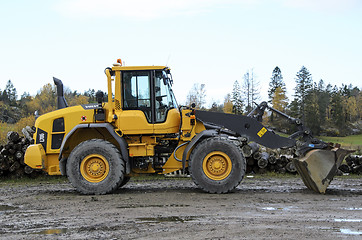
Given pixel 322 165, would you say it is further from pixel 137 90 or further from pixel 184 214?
pixel 137 90

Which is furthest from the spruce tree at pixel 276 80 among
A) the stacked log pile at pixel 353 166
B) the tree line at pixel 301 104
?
the stacked log pile at pixel 353 166

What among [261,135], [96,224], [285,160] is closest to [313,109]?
[285,160]

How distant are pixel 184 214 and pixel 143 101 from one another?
3.55m

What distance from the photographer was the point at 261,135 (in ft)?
33.3

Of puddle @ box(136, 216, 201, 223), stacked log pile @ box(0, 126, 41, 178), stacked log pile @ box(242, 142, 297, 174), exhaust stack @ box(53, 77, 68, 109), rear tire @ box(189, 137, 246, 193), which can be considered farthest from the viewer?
stacked log pile @ box(242, 142, 297, 174)

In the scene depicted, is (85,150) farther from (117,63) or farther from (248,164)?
(248,164)

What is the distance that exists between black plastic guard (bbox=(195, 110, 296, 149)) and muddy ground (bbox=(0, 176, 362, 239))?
1.21 metres

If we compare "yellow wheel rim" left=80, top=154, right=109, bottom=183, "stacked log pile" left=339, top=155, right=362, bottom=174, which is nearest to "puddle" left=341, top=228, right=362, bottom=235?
"yellow wheel rim" left=80, top=154, right=109, bottom=183

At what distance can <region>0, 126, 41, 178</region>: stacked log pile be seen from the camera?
1394 cm

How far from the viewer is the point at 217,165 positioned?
9609 mm

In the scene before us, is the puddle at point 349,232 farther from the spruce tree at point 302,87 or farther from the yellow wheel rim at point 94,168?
the spruce tree at point 302,87

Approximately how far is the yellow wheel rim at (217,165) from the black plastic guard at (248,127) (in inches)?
37.2

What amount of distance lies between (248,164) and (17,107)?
82458 mm

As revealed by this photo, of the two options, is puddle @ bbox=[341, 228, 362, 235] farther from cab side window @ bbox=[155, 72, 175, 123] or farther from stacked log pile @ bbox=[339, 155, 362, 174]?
stacked log pile @ bbox=[339, 155, 362, 174]
